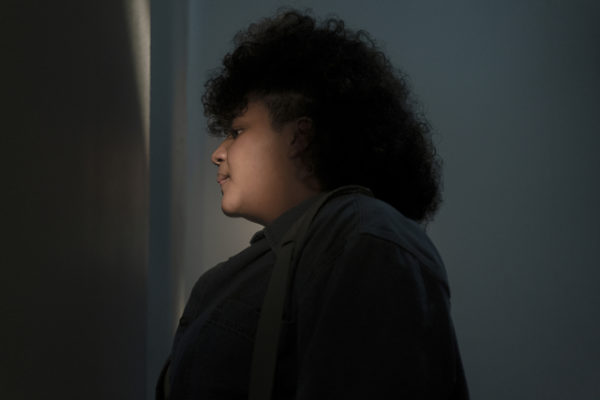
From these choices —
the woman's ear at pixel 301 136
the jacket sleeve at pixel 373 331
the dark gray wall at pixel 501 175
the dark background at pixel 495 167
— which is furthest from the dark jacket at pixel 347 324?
the dark gray wall at pixel 501 175

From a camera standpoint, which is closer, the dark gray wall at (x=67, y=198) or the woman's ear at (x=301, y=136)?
the dark gray wall at (x=67, y=198)

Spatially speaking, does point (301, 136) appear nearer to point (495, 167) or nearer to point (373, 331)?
point (373, 331)

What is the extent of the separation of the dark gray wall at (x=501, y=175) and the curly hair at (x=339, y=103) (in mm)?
1097

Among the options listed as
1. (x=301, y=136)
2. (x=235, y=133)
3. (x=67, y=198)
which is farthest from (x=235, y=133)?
(x=67, y=198)

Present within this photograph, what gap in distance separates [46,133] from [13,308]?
0.15 metres

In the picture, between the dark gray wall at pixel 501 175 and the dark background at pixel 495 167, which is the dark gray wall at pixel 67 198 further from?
the dark gray wall at pixel 501 175

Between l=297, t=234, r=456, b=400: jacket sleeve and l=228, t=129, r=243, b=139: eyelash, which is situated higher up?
l=228, t=129, r=243, b=139: eyelash

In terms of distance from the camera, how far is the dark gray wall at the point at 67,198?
1.26 ft

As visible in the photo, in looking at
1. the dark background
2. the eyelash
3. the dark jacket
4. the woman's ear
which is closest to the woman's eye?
the eyelash

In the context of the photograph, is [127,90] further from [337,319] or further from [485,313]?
[485,313]

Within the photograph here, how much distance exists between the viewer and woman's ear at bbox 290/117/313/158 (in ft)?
2.82

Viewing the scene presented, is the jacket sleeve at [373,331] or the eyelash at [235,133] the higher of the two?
the eyelash at [235,133]

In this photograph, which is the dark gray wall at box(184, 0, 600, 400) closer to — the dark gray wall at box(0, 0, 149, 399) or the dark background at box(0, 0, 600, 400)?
the dark background at box(0, 0, 600, 400)

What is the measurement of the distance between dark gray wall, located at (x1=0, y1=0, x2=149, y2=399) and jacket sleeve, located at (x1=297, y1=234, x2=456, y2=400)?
26cm
